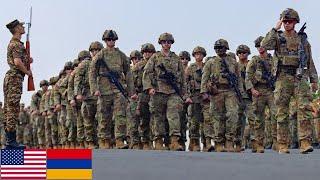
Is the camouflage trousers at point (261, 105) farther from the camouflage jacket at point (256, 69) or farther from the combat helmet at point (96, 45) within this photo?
the combat helmet at point (96, 45)

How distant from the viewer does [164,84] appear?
1281cm

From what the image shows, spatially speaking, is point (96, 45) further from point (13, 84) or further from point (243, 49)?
point (13, 84)

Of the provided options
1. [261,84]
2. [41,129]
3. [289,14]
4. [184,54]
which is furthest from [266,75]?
[41,129]

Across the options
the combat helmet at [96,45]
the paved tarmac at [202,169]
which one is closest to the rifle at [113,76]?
the combat helmet at [96,45]

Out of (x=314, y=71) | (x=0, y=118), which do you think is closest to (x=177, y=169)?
(x=314, y=71)

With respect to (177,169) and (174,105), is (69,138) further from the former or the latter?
(177,169)

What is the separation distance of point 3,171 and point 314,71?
16.0 feet

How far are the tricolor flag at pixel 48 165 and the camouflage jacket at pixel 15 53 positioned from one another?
2.98 meters

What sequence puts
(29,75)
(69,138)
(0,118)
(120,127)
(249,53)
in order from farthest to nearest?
(0,118) < (69,138) < (249,53) < (120,127) < (29,75)

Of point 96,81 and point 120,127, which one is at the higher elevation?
point 96,81

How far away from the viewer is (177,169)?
7461mm

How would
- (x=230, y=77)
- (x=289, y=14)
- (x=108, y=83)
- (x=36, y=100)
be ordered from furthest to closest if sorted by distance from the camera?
(x=36, y=100)
(x=108, y=83)
(x=230, y=77)
(x=289, y=14)

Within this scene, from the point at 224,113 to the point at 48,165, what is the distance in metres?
5.34

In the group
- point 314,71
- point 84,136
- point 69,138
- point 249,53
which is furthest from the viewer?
point 69,138
